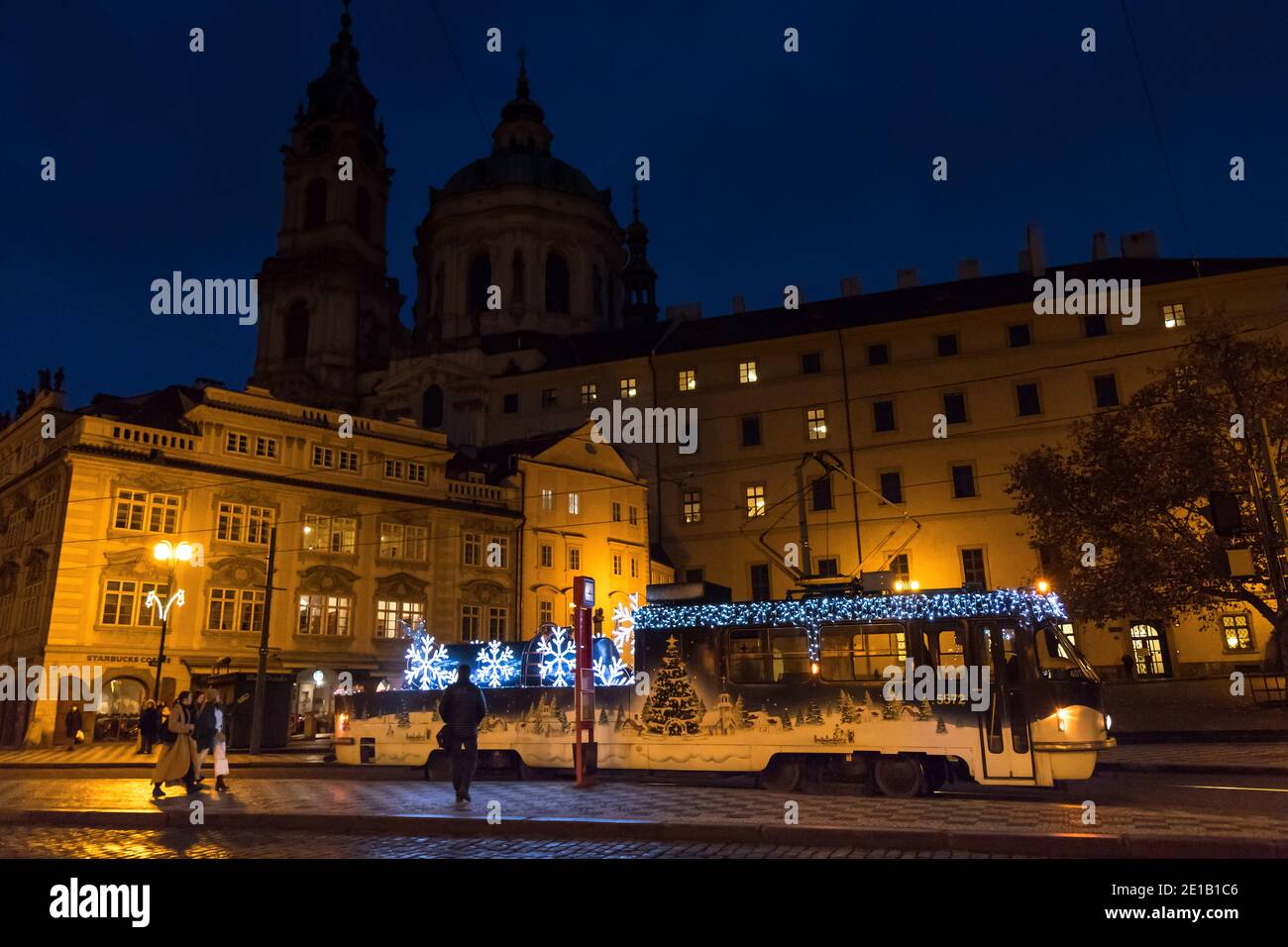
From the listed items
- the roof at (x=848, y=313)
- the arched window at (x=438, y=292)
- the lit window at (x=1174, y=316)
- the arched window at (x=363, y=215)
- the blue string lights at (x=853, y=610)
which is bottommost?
the blue string lights at (x=853, y=610)

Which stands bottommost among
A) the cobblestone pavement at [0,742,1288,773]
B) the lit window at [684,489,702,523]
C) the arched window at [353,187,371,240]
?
the cobblestone pavement at [0,742,1288,773]

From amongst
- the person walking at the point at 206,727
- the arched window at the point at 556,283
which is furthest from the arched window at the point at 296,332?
the person walking at the point at 206,727

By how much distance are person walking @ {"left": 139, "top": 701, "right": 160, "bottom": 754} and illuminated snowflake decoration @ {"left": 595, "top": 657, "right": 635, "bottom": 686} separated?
54.8 feet

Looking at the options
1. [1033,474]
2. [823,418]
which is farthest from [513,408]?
[1033,474]

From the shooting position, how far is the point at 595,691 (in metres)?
15.2

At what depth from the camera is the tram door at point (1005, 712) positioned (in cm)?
1228

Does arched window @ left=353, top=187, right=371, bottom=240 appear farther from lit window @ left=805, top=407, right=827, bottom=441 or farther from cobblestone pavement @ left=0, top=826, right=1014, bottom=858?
cobblestone pavement @ left=0, top=826, right=1014, bottom=858

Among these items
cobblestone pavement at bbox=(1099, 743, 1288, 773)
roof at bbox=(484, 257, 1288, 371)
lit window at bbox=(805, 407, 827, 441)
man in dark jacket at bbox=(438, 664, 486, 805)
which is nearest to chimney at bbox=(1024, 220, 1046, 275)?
roof at bbox=(484, 257, 1288, 371)

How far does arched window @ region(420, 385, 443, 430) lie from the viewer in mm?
52481

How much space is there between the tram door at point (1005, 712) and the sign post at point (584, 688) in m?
5.77

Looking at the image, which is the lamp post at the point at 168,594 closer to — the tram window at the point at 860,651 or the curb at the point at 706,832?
the curb at the point at 706,832

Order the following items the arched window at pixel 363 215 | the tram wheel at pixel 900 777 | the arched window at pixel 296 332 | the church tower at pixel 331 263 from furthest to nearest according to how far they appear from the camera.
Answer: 1. the arched window at pixel 363 215
2. the arched window at pixel 296 332
3. the church tower at pixel 331 263
4. the tram wheel at pixel 900 777
